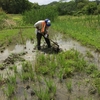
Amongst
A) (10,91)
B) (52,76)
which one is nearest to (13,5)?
(52,76)

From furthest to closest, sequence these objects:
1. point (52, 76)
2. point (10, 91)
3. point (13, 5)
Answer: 1. point (13, 5)
2. point (52, 76)
3. point (10, 91)

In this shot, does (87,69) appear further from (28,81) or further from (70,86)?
(28,81)

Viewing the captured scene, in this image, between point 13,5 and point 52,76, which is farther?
point 13,5

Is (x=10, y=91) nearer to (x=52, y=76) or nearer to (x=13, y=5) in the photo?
(x=52, y=76)

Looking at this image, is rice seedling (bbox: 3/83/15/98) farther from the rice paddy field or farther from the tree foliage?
the tree foliage

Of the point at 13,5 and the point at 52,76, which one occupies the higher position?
the point at 13,5

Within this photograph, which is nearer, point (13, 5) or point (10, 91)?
point (10, 91)

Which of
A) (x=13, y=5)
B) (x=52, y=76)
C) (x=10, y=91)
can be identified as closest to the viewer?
(x=10, y=91)

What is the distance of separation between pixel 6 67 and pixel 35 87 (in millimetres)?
1977

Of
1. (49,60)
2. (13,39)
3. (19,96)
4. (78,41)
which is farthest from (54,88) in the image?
(13,39)

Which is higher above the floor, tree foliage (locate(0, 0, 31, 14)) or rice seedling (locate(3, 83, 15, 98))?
tree foliage (locate(0, 0, 31, 14))

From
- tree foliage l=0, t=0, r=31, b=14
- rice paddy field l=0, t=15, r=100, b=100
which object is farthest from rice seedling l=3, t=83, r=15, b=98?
tree foliage l=0, t=0, r=31, b=14

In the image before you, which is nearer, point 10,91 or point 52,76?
point 10,91

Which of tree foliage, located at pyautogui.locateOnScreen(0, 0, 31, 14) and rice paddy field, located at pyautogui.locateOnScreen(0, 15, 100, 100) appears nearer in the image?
rice paddy field, located at pyautogui.locateOnScreen(0, 15, 100, 100)
